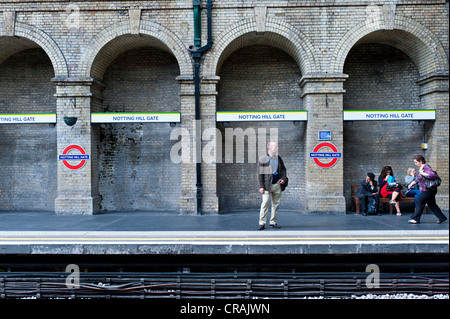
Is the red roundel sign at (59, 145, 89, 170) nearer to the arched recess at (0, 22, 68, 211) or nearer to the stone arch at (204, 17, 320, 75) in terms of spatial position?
the arched recess at (0, 22, 68, 211)

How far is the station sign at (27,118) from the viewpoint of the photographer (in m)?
8.47

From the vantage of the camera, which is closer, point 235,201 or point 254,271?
point 254,271

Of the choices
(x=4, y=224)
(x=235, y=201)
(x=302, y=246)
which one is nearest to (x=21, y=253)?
(x=4, y=224)

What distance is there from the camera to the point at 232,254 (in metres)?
5.25

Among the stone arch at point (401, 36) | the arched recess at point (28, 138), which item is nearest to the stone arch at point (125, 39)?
the arched recess at point (28, 138)

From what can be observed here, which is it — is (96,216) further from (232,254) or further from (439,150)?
(439,150)

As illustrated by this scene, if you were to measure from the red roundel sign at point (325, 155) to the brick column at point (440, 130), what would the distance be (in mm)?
2949

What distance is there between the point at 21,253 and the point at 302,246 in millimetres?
5071

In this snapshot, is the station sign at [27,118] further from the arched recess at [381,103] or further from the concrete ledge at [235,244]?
the arched recess at [381,103]

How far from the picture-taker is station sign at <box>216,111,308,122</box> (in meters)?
8.34

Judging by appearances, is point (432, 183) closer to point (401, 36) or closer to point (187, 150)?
point (401, 36)

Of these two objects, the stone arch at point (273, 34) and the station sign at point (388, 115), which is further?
the stone arch at point (273, 34)

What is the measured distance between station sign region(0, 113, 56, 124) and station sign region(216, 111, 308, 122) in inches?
193
